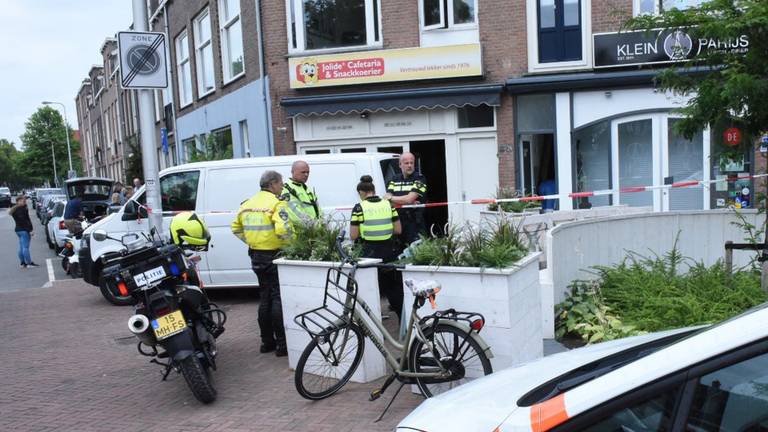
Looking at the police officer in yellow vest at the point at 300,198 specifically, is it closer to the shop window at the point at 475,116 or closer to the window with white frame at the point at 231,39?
the shop window at the point at 475,116

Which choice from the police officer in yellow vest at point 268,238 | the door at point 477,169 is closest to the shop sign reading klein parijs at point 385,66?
the door at point 477,169

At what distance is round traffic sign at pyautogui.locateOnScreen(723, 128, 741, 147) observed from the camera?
228 inches

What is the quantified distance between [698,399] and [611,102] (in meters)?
12.7

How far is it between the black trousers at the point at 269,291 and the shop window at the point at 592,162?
30.4ft

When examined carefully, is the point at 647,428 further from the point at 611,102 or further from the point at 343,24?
the point at 343,24

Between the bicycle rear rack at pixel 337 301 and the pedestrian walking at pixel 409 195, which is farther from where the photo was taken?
the pedestrian walking at pixel 409 195

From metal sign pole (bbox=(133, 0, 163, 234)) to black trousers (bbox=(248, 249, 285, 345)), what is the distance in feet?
8.20

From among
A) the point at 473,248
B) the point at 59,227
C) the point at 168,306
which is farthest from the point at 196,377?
the point at 59,227

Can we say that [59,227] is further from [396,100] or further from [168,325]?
[168,325]

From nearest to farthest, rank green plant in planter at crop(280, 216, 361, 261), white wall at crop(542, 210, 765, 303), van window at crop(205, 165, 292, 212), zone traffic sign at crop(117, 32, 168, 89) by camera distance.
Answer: green plant in planter at crop(280, 216, 361, 261)
white wall at crop(542, 210, 765, 303)
zone traffic sign at crop(117, 32, 168, 89)
van window at crop(205, 165, 292, 212)

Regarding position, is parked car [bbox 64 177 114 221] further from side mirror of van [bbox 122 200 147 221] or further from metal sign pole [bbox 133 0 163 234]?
metal sign pole [bbox 133 0 163 234]

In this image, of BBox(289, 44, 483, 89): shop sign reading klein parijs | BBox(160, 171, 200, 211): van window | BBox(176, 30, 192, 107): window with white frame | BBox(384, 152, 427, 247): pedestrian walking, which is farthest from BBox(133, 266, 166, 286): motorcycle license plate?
BBox(176, 30, 192, 107): window with white frame

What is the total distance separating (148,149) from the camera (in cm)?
834

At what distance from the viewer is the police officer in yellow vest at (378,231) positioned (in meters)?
6.48
